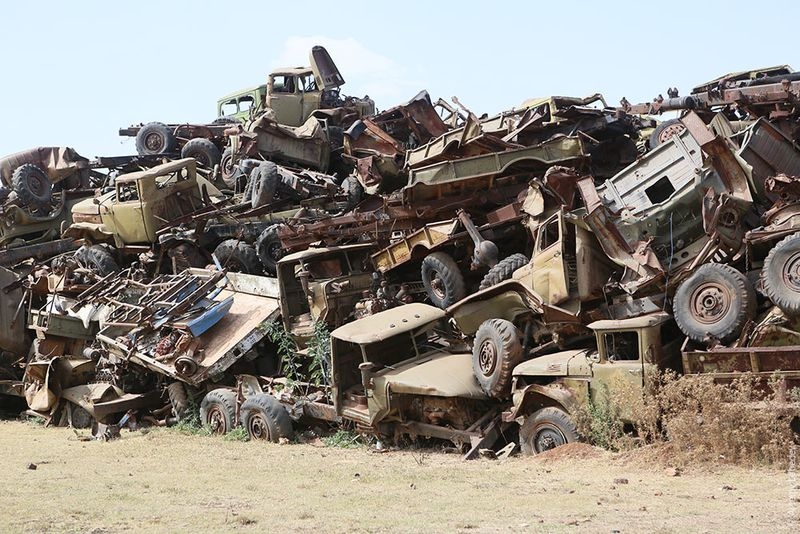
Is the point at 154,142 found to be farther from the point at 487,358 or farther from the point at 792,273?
the point at 792,273

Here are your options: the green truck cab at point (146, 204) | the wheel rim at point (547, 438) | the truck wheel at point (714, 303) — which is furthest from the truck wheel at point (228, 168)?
the truck wheel at point (714, 303)

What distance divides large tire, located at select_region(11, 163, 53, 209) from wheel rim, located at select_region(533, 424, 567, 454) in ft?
55.8

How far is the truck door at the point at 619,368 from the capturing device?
10000 mm

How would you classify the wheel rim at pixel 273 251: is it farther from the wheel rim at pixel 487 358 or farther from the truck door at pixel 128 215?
the wheel rim at pixel 487 358

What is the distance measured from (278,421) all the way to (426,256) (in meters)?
3.82

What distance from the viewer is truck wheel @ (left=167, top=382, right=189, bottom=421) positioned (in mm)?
15094

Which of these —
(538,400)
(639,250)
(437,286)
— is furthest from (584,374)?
(437,286)

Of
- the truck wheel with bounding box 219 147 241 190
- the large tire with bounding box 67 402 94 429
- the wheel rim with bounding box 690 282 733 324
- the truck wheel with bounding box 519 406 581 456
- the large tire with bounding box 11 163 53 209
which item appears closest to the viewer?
the wheel rim with bounding box 690 282 733 324

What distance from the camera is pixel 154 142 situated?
84.7 ft

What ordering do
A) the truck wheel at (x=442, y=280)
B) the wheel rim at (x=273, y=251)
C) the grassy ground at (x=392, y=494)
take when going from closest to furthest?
the grassy ground at (x=392, y=494)
the truck wheel at (x=442, y=280)
the wheel rim at (x=273, y=251)

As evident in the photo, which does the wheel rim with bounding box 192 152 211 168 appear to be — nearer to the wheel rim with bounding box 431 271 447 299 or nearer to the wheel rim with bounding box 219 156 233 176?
the wheel rim with bounding box 219 156 233 176

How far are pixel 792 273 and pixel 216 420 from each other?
28.3ft

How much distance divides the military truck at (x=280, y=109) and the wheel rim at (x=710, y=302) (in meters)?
15.5

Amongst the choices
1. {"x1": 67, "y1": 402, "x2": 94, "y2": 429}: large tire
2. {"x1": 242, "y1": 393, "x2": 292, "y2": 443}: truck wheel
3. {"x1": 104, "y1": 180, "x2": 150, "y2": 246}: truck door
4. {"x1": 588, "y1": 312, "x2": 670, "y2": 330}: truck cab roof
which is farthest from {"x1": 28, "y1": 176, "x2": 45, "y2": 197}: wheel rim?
{"x1": 588, "y1": 312, "x2": 670, "y2": 330}: truck cab roof
